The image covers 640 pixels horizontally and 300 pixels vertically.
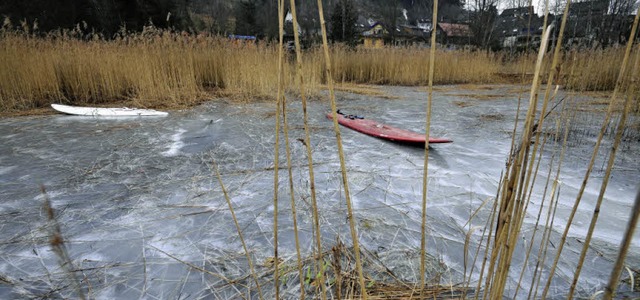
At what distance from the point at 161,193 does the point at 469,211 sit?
6.18 ft

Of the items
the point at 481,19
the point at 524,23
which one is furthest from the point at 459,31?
the point at 524,23

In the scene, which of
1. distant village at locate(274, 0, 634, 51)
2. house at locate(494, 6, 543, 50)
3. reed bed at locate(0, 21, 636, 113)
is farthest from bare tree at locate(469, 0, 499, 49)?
reed bed at locate(0, 21, 636, 113)

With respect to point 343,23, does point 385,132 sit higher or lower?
lower

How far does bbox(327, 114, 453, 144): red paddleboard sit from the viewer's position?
3.00 meters

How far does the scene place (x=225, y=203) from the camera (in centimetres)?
193

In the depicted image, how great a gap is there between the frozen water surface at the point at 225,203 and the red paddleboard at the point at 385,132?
99 mm

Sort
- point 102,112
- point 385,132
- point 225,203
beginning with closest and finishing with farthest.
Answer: point 225,203, point 385,132, point 102,112

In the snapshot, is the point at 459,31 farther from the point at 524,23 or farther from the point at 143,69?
the point at 524,23

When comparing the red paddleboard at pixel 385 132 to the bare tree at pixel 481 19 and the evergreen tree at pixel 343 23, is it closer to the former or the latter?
the bare tree at pixel 481 19

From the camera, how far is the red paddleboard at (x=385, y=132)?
118 inches

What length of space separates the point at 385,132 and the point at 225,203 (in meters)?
1.94

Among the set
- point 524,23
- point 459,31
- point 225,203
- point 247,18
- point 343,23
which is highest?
point 247,18

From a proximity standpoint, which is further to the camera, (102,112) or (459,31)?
(459,31)

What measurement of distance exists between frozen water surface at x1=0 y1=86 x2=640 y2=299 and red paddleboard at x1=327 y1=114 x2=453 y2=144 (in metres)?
0.10
